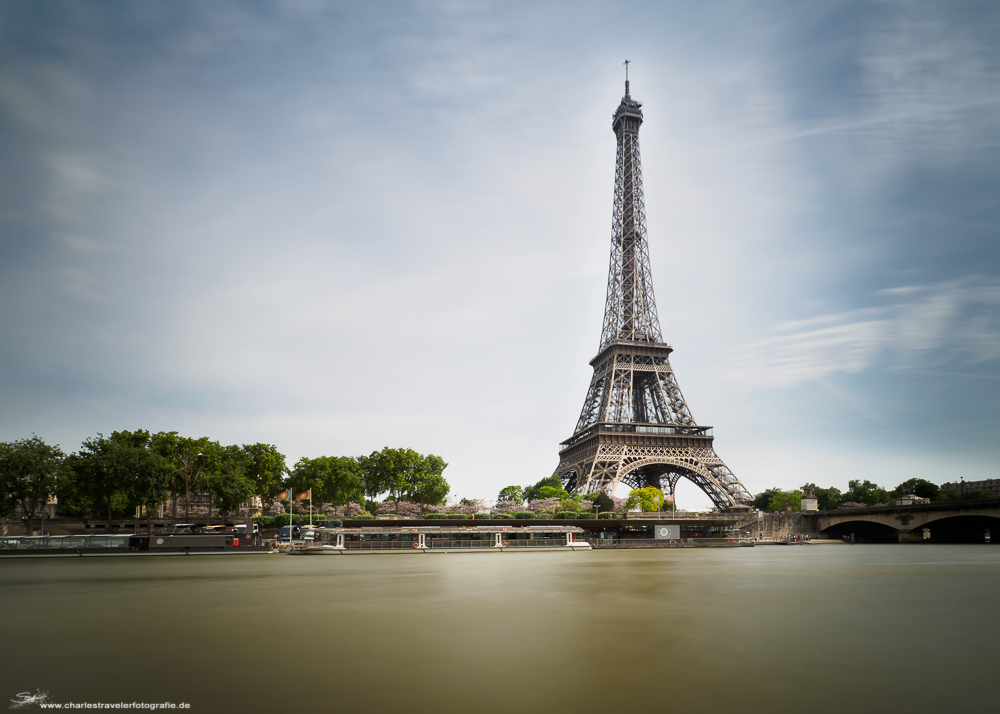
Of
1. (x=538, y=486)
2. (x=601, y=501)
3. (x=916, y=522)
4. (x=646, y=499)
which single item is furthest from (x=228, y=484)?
(x=916, y=522)

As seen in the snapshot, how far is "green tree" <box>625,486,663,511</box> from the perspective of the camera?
122812 mm

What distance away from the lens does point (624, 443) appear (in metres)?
113

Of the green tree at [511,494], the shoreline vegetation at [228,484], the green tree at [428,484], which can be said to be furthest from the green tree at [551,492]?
the green tree at [511,494]

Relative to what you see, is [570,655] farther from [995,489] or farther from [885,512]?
[995,489]

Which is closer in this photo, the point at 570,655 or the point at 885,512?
the point at 570,655

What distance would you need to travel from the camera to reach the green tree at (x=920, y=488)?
140 meters

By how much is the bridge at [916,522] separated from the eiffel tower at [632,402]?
20.2 m

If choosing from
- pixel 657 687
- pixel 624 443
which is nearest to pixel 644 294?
pixel 624 443

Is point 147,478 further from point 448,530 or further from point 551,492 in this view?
point 551,492

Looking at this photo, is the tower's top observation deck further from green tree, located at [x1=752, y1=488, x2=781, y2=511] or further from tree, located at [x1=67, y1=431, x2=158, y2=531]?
tree, located at [x1=67, y1=431, x2=158, y2=531]

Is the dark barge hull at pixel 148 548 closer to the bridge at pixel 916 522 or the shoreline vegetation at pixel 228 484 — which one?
the shoreline vegetation at pixel 228 484

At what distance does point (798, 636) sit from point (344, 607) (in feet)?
51.9

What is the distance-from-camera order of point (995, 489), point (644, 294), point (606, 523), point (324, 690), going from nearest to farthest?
point (324, 690)
point (606, 523)
point (644, 294)
point (995, 489)
